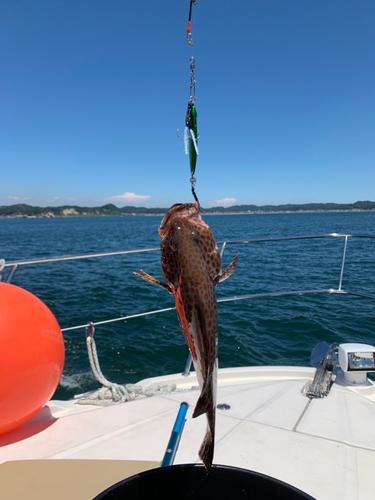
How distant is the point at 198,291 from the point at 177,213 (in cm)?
29

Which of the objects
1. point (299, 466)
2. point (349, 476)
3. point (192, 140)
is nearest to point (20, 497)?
point (299, 466)

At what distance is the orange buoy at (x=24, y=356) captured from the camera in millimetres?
2260

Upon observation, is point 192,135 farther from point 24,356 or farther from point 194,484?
point 24,356

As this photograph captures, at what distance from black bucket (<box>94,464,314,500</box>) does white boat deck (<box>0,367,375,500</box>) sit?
71cm

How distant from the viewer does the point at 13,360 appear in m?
2.27

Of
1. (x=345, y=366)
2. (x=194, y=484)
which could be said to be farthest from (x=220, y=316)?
(x=194, y=484)

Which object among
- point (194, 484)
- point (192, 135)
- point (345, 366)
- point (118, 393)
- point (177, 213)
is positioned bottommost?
point (118, 393)

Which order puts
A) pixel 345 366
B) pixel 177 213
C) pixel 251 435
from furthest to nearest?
pixel 345 366 → pixel 251 435 → pixel 177 213

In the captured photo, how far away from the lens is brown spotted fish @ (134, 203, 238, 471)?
1.02 m

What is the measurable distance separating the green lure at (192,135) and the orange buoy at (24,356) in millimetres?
1872

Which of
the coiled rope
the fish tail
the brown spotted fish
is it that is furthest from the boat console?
the brown spotted fish

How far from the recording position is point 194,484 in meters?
1.31

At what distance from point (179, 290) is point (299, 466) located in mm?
1610

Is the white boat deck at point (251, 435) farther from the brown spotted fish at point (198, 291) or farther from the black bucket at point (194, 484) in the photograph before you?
the brown spotted fish at point (198, 291)
